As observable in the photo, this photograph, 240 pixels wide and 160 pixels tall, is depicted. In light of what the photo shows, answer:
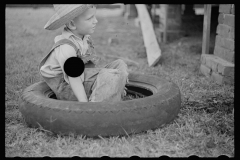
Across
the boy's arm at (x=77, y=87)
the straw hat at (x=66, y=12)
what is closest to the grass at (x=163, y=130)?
the boy's arm at (x=77, y=87)

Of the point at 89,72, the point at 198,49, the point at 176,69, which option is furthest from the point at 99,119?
the point at 198,49

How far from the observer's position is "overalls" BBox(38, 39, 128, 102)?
262 centimetres

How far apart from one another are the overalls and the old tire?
0.26 m

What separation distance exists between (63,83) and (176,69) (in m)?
2.20

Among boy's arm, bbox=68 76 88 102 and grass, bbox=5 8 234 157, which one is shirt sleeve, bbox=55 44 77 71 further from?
grass, bbox=5 8 234 157

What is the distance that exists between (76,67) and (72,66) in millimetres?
42

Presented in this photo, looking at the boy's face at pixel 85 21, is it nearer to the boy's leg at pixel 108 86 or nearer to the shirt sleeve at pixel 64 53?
the shirt sleeve at pixel 64 53

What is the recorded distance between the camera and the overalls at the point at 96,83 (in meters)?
2.62

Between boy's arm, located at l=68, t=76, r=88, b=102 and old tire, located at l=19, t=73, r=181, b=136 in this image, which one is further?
boy's arm, located at l=68, t=76, r=88, b=102

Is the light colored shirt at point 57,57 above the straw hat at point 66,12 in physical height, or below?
below

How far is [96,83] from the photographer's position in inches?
107

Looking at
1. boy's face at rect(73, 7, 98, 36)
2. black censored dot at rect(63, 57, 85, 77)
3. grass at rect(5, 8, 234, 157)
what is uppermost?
boy's face at rect(73, 7, 98, 36)

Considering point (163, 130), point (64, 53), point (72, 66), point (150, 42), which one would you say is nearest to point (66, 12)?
point (64, 53)

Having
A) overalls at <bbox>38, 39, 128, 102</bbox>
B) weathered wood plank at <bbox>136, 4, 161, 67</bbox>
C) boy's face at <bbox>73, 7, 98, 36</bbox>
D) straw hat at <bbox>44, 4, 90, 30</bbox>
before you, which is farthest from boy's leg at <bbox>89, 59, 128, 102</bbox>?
weathered wood plank at <bbox>136, 4, 161, 67</bbox>
